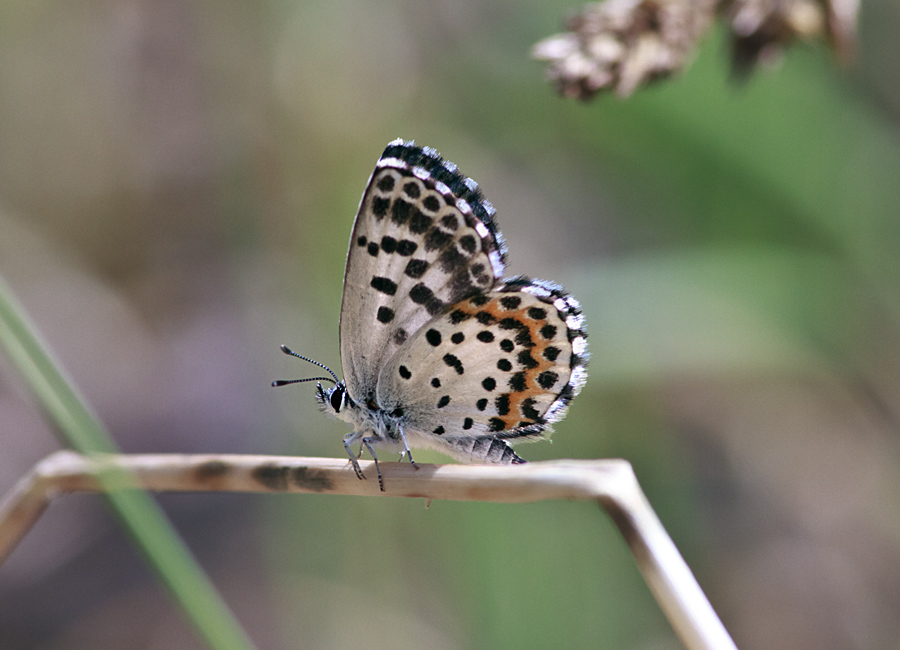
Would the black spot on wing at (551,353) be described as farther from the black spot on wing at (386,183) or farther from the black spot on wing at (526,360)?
the black spot on wing at (386,183)

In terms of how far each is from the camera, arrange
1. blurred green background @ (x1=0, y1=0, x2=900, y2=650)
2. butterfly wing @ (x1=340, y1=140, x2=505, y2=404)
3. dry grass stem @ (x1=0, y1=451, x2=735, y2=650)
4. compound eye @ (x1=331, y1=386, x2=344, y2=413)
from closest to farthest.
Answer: dry grass stem @ (x1=0, y1=451, x2=735, y2=650) < butterfly wing @ (x1=340, y1=140, x2=505, y2=404) < compound eye @ (x1=331, y1=386, x2=344, y2=413) < blurred green background @ (x1=0, y1=0, x2=900, y2=650)

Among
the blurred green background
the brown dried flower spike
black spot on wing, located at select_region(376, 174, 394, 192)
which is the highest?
the brown dried flower spike

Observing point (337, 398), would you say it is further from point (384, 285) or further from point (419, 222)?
point (419, 222)

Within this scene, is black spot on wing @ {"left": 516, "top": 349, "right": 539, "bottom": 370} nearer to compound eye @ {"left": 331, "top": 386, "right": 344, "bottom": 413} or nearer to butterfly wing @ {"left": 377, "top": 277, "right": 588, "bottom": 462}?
butterfly wing @ {"left": 377, "top": 277, "right": 588, "bottom": 462}

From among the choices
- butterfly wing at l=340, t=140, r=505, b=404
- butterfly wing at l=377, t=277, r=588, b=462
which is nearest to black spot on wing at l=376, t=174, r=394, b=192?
butterfly wing at l=340, t=140, r=505, b=404

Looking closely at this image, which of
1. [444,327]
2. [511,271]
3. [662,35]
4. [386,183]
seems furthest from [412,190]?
[511,271]

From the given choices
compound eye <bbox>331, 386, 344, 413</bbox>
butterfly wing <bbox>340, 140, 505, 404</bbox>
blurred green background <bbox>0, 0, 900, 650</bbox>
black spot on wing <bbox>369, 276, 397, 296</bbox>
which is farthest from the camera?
blurred green background <bbox>0, 0, 900, 650</bbox>

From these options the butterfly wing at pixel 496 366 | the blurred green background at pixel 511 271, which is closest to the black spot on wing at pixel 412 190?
the butterfly wing at pixel 496 366
